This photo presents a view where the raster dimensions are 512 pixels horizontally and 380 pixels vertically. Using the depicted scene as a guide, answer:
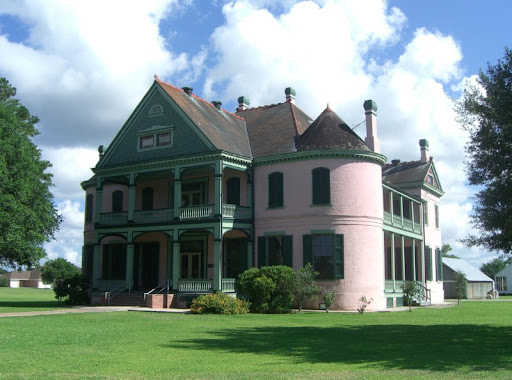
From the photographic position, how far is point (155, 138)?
32.3 meters

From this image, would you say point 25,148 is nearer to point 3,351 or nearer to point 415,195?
point 3,351

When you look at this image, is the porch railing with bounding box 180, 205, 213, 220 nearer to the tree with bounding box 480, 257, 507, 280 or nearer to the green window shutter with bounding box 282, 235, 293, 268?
A: the green window shutter with bounding box 282, 235, 293, 268

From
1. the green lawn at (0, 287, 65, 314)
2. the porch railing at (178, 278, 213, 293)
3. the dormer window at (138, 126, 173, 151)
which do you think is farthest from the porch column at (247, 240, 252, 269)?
the green lawn at (0, 287, 65, 314)

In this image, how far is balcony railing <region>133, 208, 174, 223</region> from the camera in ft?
102

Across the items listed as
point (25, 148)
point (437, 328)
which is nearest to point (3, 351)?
point (437, 328)

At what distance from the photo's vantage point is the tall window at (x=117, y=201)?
119ft

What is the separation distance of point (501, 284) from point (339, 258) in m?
65.0

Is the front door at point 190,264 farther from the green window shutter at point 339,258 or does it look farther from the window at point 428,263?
the window at point 428,263

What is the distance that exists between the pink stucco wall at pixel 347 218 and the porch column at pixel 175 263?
452 cm

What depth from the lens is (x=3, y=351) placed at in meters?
12.2

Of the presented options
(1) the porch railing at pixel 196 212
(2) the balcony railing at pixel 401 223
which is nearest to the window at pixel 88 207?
(1) the porch railing at pixel 196 212

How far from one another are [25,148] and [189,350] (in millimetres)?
22809

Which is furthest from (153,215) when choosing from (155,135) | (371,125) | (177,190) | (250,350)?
(250,350)

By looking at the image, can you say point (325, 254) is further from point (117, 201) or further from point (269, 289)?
point (117, 201)
